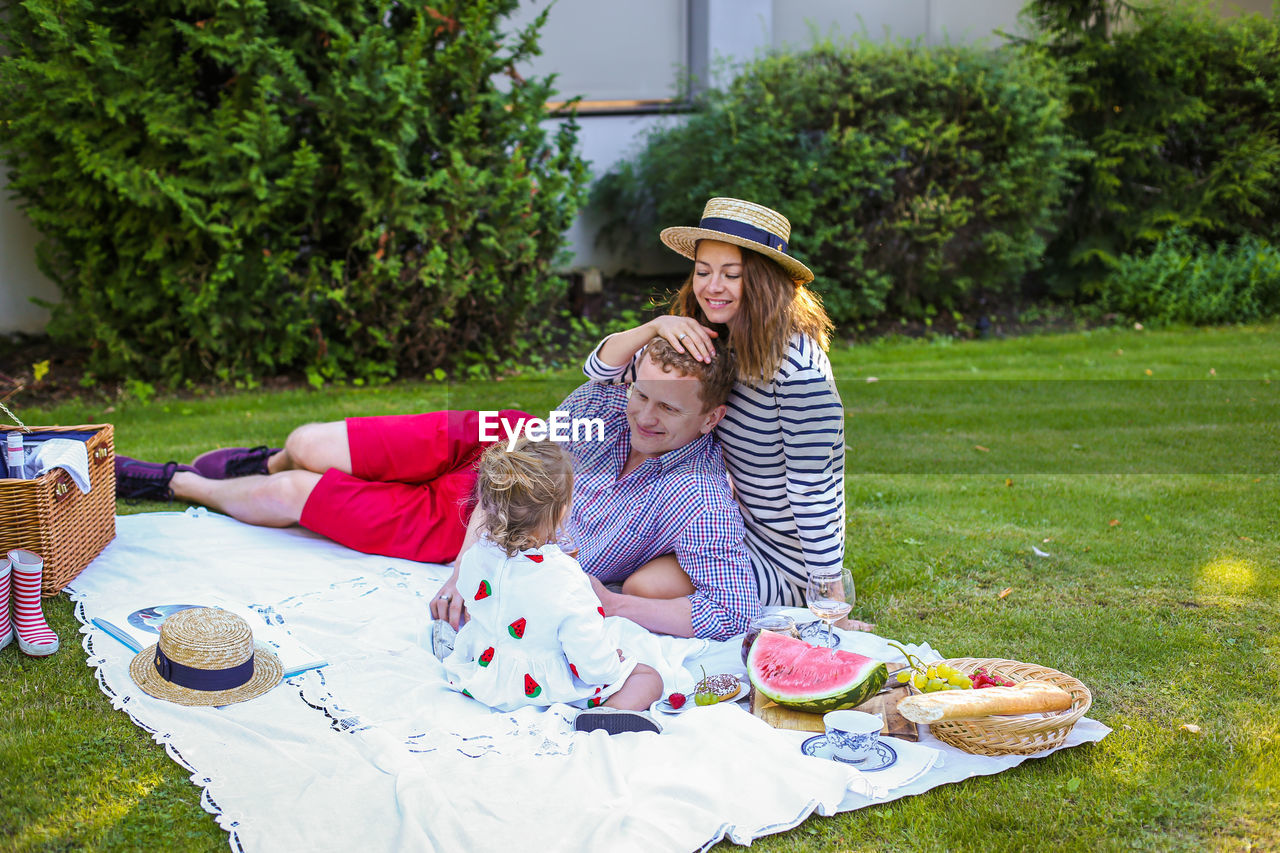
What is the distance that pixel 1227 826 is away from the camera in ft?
8.62

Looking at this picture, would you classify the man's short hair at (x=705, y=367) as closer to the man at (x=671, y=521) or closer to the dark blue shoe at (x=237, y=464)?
the man at (x=671, y=521)

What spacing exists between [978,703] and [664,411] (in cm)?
149

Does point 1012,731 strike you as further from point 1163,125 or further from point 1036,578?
point 1163,125

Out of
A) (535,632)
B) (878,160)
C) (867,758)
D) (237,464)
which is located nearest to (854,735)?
(867,758)

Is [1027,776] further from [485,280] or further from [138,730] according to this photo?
[485,280]

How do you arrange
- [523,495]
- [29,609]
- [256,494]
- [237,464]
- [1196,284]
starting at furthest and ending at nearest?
[1196,284] < [237,464] < [256,494] < [29,609] < [523,495]

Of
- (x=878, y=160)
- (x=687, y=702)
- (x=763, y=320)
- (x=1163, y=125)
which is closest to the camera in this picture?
(x=687, y=702)

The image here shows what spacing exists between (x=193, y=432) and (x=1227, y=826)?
5780 mm

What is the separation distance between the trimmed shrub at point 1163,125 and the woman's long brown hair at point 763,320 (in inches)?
309

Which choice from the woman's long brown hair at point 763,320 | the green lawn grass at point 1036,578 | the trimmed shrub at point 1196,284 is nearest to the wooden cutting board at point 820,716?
the green lawn grass at point 1036,578

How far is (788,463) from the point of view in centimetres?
377

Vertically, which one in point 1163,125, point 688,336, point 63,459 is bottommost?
point 63,459

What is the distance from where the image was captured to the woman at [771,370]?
12.0 ft

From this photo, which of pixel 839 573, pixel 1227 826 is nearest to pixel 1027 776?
pixel 1227 826
